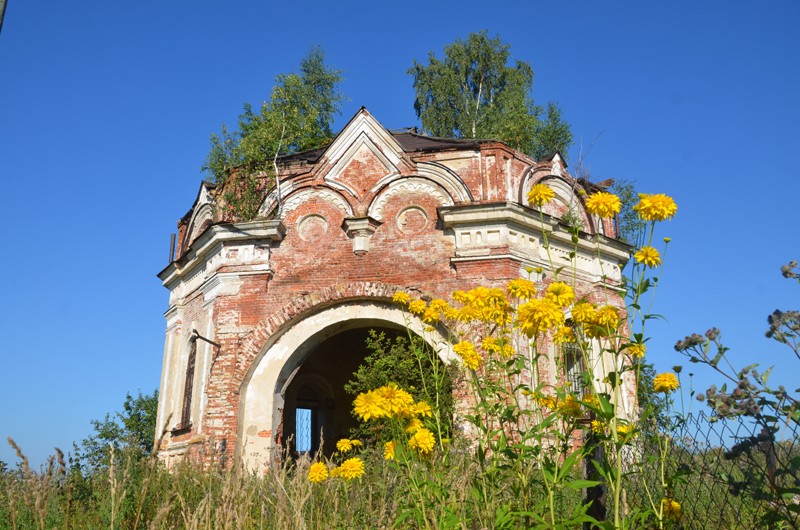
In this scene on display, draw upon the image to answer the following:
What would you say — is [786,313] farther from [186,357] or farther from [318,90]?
[318,90]

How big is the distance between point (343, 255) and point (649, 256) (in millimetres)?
9350

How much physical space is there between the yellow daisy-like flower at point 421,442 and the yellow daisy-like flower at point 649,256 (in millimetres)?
1540

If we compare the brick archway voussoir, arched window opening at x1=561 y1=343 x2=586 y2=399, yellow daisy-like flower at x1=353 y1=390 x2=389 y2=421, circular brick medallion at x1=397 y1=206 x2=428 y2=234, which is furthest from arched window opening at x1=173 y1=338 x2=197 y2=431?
yellow daisy-like flower at x1=353 y1=390 x2=389 y2=421

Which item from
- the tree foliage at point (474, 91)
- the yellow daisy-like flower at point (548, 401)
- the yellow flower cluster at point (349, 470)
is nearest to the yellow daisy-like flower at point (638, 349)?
the yellow daisy-like flower at point (548, 401)

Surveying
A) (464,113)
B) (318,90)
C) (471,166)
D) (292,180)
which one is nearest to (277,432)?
(292,180)

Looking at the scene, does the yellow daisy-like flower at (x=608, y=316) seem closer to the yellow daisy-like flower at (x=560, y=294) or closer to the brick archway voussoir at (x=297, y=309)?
the yellow daisy-like flower at (x=560, y=294)

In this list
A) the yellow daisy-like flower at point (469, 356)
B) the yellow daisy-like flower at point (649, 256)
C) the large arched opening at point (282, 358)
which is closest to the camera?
the yellow daisy-like flower at point (649, 256)

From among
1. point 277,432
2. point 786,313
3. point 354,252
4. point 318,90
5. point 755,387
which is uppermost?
point 318,90

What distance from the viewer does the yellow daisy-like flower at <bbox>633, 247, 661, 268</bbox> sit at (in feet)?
11.5

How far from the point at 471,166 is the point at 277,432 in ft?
20.4

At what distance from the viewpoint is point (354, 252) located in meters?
12.5

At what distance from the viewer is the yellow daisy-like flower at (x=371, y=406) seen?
3.31m

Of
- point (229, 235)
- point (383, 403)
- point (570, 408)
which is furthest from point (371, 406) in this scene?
point (229, 235)

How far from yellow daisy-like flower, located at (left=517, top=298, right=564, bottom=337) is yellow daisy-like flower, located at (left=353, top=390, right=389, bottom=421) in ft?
3.04
